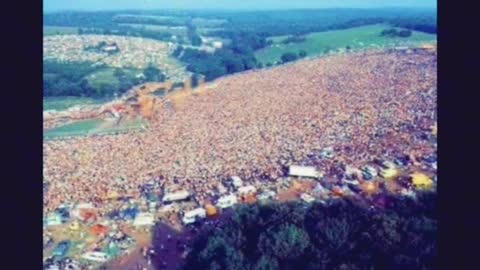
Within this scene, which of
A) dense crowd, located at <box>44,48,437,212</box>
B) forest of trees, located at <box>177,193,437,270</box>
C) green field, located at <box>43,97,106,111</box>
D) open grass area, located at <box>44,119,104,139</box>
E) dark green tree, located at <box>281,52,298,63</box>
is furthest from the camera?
dark green tree, located at <box>281,52,298,63</box>

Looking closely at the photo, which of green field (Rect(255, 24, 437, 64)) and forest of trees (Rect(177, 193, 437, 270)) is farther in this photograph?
green field (Rect(255, 24, 437, 64))

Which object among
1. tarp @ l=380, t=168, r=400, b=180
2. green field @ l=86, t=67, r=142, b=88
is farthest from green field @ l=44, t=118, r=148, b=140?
tarp @ l=380, t=168, r=400, b=180

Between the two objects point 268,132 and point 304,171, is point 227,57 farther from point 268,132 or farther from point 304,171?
point 304,171

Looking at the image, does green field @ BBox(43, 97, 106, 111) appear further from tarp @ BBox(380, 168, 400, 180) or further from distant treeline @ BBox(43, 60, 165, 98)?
tarp @ BBox(380, 168, 400, 180)

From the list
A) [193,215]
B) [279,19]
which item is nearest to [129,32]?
[279,19]

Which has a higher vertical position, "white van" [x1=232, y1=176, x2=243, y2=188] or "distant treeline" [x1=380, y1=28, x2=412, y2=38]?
"distant treeline" [x1=380, y1=28, x2=412, y2=38]

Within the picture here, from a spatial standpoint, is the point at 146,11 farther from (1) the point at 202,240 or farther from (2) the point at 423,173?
(2) the point at 423,173

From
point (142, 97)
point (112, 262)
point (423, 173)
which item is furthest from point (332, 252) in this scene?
point (142, 97)
